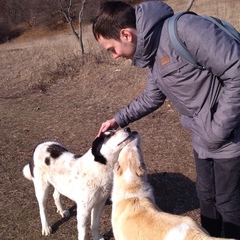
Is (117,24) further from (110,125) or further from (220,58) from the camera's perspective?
(110,125)

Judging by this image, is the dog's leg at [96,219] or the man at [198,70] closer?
the man at [198,70]

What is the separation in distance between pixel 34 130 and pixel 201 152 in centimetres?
495

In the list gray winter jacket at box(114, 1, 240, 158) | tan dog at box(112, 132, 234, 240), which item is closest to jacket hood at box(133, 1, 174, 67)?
gray winter jacket at box(114, 1, 240, 158)

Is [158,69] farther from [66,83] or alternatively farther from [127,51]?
[66,83]

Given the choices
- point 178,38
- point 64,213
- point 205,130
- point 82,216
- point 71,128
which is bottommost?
point 71,128

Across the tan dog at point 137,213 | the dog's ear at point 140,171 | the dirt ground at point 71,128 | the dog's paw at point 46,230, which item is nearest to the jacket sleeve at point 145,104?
the tan dog at point 137,213

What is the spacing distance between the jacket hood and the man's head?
0.05 metres

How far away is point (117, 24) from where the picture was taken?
2219 millimetres

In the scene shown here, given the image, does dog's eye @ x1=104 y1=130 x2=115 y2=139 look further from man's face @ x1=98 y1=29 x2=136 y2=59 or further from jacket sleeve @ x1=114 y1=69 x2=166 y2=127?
man's face @ x1=98 y1=29 x2=136 y2=59

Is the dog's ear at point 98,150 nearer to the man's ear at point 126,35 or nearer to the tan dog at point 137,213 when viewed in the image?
the tan dog at point 137,213

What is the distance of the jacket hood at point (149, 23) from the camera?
2.16 meters

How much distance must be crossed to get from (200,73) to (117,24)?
0.57 metres

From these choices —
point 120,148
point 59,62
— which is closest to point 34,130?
point 120,148

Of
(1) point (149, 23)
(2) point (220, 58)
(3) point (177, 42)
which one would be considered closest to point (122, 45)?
(1) point (149, 23)
